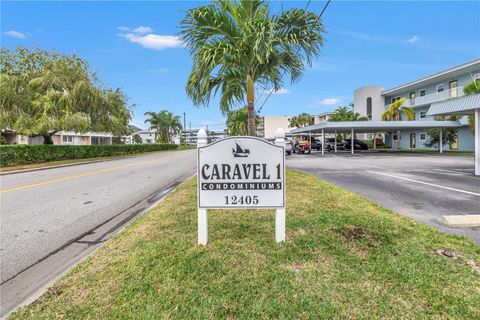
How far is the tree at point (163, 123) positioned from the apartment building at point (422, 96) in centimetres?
4431

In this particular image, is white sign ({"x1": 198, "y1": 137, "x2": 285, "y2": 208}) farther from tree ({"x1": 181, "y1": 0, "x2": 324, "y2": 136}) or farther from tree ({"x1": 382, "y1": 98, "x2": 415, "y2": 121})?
tree ({"x1": 382, "y1": 98, "x2": 415, "y2": 121})

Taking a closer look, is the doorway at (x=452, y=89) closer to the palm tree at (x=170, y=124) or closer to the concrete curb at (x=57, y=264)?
the concrete curb at (x=57, y=264)

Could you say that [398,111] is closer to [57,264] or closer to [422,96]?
[422,96]

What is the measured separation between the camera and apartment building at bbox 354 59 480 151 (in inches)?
1121

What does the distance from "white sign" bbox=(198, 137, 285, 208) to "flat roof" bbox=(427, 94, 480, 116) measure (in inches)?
415

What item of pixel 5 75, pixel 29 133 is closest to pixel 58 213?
pixel 29 133

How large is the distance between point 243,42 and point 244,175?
4.87m

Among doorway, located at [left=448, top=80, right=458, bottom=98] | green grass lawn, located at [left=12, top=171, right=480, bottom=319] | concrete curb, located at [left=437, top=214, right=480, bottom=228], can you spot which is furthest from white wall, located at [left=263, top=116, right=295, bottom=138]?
green grass lawn, located at [left=12, top=171, right=480, bottom=319]

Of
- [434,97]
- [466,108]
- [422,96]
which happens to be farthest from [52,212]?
[422,96]

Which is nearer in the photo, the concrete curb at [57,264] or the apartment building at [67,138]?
the concrete curb at [57,264]

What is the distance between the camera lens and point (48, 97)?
843 inches

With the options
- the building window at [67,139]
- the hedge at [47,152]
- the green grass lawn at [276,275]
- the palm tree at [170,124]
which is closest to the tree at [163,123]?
the palm tree at [170,124]

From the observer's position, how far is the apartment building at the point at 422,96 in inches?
1121

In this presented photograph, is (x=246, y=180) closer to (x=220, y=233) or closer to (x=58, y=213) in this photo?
(x=220, y=233)
